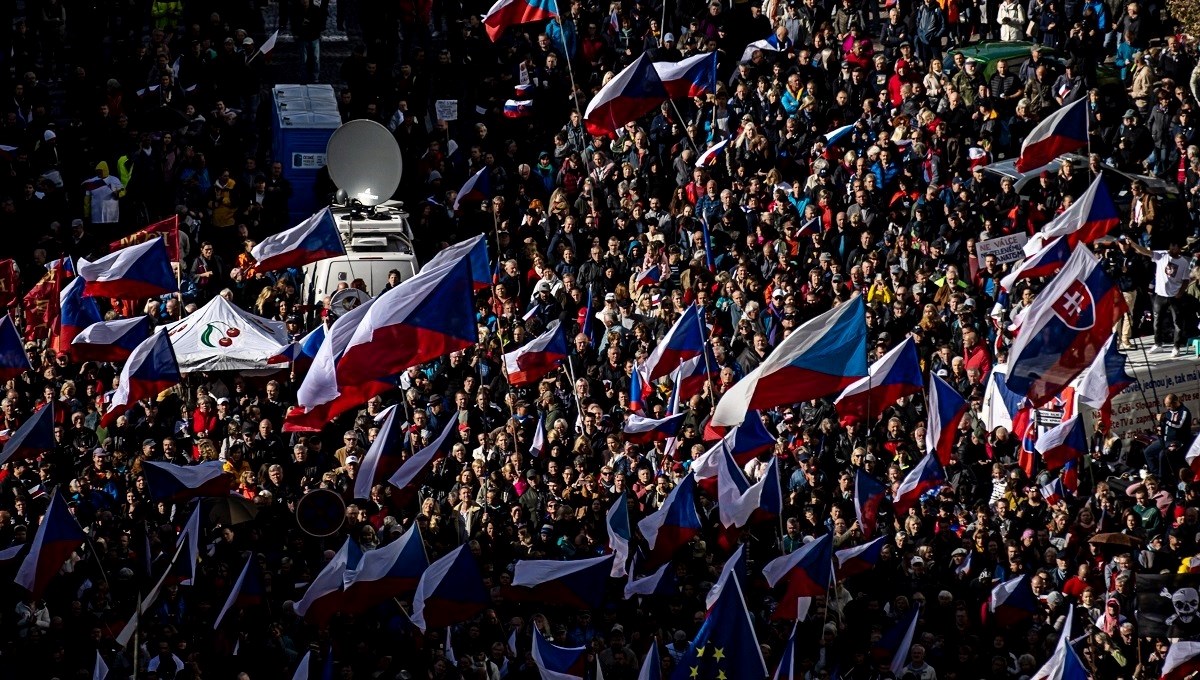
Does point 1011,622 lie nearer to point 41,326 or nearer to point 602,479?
point 602,479

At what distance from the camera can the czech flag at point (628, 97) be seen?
116 feet

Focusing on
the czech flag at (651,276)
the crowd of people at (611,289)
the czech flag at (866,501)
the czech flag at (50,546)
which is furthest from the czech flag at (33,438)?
the czech flag at (866,501)

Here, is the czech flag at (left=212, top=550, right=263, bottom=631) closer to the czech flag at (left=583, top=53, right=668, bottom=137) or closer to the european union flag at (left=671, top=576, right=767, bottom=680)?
the european union flag at (left=671, top=576, right=767, bottom=680)

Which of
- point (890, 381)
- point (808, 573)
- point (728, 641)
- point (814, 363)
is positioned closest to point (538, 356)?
point (890, 381)

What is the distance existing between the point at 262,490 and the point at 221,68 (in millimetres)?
11717

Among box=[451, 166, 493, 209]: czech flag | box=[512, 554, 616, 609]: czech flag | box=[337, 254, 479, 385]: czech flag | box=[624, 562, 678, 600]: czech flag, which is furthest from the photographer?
box=[451, 166, 493, 209]: czech flag

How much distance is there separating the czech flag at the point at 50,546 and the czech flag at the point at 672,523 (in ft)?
19.1

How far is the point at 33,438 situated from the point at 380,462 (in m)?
3.73

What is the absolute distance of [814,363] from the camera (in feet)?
92.9

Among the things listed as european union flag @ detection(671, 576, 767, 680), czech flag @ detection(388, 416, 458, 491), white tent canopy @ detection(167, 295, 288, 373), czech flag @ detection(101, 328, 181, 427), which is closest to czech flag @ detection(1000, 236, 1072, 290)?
czech flag @ detection(388, 416, 458, 491)

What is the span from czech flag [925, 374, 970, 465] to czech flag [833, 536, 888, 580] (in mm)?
1283

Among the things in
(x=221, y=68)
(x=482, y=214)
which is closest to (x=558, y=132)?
(x=482, y=214)

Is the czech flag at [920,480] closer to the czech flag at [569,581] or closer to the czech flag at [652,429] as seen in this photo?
the czech flag at [652,429]

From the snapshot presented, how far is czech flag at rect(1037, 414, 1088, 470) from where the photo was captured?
30297 mm
